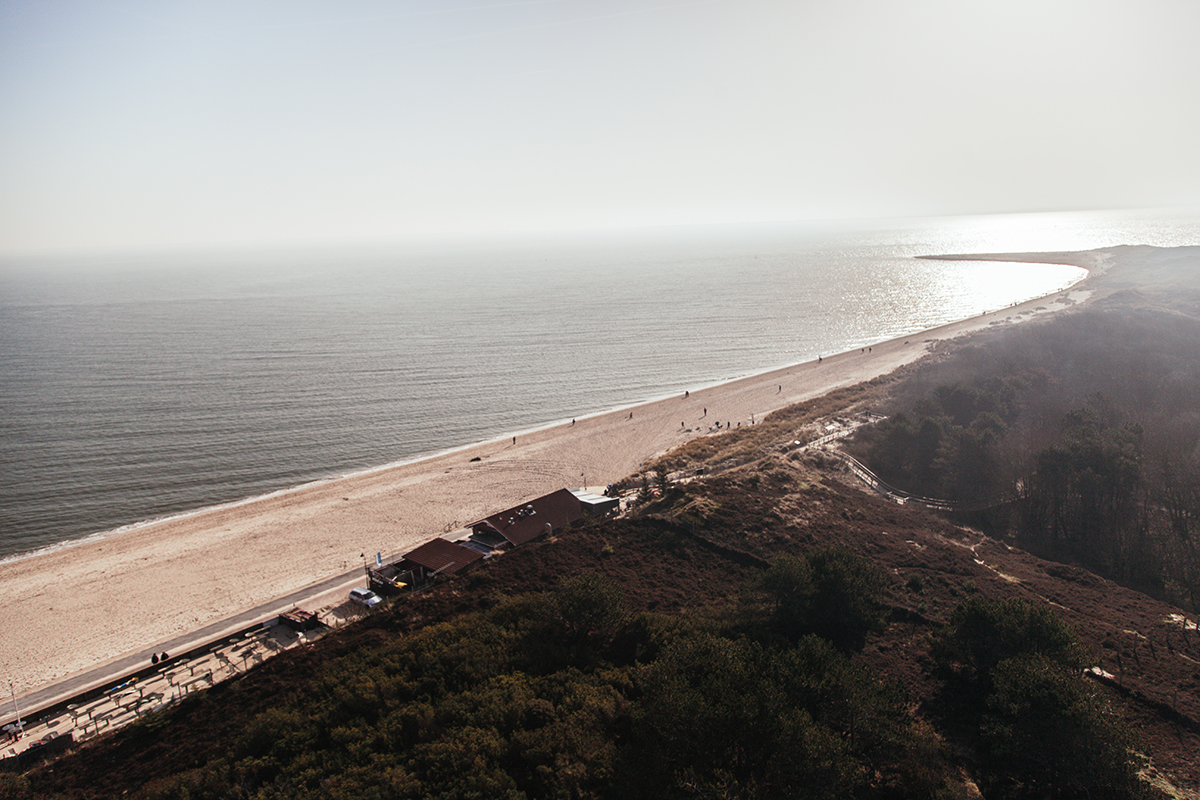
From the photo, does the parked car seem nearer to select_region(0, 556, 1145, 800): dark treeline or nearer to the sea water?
select_region(0, 556, 1145, 800): dark treeline

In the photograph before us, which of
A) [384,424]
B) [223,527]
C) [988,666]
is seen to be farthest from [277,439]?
[988,666]

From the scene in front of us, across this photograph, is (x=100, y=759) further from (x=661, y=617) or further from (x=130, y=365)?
(x=130, y=365)

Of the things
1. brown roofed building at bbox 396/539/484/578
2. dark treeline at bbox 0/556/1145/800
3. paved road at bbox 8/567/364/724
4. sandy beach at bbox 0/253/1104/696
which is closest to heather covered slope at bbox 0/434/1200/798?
dark treeline at bbox 0/556/1145/800

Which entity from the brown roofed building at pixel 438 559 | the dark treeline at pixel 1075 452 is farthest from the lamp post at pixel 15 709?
the dark treeline at pixel 1075 452

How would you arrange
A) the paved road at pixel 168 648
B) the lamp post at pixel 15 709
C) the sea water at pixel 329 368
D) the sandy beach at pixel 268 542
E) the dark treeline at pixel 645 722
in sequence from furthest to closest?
the sea water at pixel 329 368 < the sandy beach at pixel 268 542 < the paved road at pixel 168 648 < the lamp post at pixel 15 709 < the dark treeline at pixel 645 722

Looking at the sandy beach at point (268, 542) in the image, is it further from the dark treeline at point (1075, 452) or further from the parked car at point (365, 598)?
the dark treeline at point (1075, 452)

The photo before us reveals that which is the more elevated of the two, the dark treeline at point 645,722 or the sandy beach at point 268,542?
the dark treeline at point 645,722
